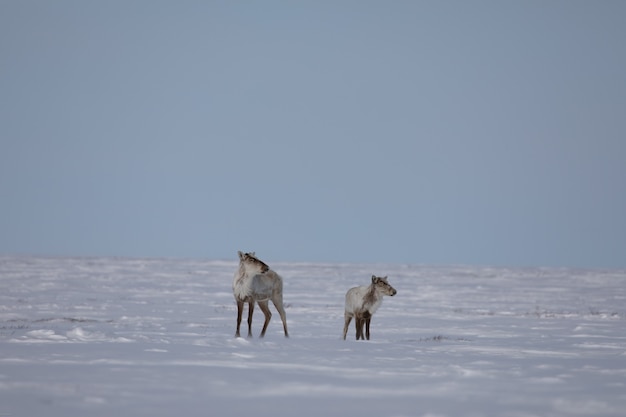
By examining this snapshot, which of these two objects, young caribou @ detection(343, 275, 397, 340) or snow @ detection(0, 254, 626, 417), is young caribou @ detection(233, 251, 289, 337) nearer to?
snow @ detection(0, 254, 626, 417)

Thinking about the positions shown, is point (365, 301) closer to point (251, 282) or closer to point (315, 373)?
point (251, 282)

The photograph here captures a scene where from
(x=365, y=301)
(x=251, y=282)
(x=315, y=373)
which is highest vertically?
(x=251, y=282)

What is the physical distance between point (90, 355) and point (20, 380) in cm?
245

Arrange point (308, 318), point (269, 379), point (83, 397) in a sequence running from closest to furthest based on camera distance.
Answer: point (83, 397)
point (269, 379)
point (308, 318)

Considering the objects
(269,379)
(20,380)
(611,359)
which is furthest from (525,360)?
(20,380)

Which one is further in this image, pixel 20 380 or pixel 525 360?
pixel 525 360

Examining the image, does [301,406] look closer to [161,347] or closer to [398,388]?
[398,388]

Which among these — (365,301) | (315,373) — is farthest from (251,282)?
(315,373)

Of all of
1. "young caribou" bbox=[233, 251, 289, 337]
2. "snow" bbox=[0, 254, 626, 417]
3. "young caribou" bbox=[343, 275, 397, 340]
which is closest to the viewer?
"snow" bbox=[0, 254, 626, 417]

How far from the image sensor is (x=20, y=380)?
9.39m

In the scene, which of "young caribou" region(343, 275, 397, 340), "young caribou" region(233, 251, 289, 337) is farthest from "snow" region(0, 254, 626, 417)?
"young caribou" region(343, 275, 397, 340)

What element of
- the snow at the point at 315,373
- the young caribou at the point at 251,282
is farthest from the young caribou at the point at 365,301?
the young caribou at the point at 251,282

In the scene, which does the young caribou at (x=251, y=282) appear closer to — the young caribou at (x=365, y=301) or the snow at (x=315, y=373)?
the snow at (x=315, y=373)

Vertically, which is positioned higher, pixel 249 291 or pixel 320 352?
pixel 249 291
